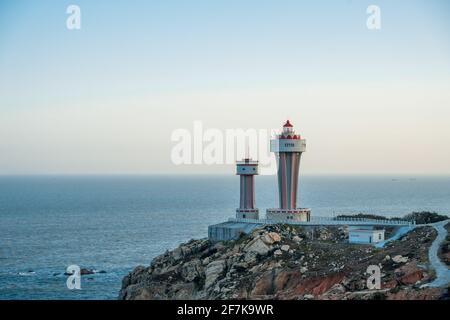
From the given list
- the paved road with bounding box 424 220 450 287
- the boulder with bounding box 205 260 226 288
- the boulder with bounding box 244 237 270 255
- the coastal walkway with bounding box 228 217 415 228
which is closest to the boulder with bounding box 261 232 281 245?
the boulder with bounding box 244 237 270 255

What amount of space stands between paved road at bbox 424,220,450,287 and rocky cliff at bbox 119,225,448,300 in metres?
0.55

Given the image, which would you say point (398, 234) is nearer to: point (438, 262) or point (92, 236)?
point (438, 262)

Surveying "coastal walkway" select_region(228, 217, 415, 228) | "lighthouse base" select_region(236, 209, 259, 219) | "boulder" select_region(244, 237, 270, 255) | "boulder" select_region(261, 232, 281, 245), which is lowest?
"boulder" select_region(244, 237, 270, 255)

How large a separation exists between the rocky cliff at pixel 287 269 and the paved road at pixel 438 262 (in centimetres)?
55

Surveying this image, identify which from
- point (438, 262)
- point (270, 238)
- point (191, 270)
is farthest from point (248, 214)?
point (438, 262)

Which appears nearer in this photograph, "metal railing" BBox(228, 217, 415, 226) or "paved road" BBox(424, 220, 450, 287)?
"paved road" BBox(424, 220, 450, 287)

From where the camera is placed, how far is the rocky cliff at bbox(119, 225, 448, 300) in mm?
56653

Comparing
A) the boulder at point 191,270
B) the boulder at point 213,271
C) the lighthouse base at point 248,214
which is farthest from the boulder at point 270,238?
the lighthouse base at point 248,214

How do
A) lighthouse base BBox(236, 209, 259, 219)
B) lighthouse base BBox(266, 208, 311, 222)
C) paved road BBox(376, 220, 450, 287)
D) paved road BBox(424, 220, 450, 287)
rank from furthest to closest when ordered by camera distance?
lighthouse base BBox(236, 209, 259, 219) < lighthouse base BBox(266, 208, 311, 222) < paved road BBox(376, 220, 450, 287) < paved road BBox(424, 220, 450, 287)

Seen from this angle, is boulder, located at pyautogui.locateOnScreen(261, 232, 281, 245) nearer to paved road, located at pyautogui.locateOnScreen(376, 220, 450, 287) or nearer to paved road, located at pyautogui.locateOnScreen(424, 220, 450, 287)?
paved road, located at pyautogui.locateOnScreen(376, 220, 450, 287)

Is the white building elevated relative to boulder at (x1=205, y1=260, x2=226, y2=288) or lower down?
elevated

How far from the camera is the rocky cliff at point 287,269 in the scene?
56.7 meters

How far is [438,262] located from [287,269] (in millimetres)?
11106
